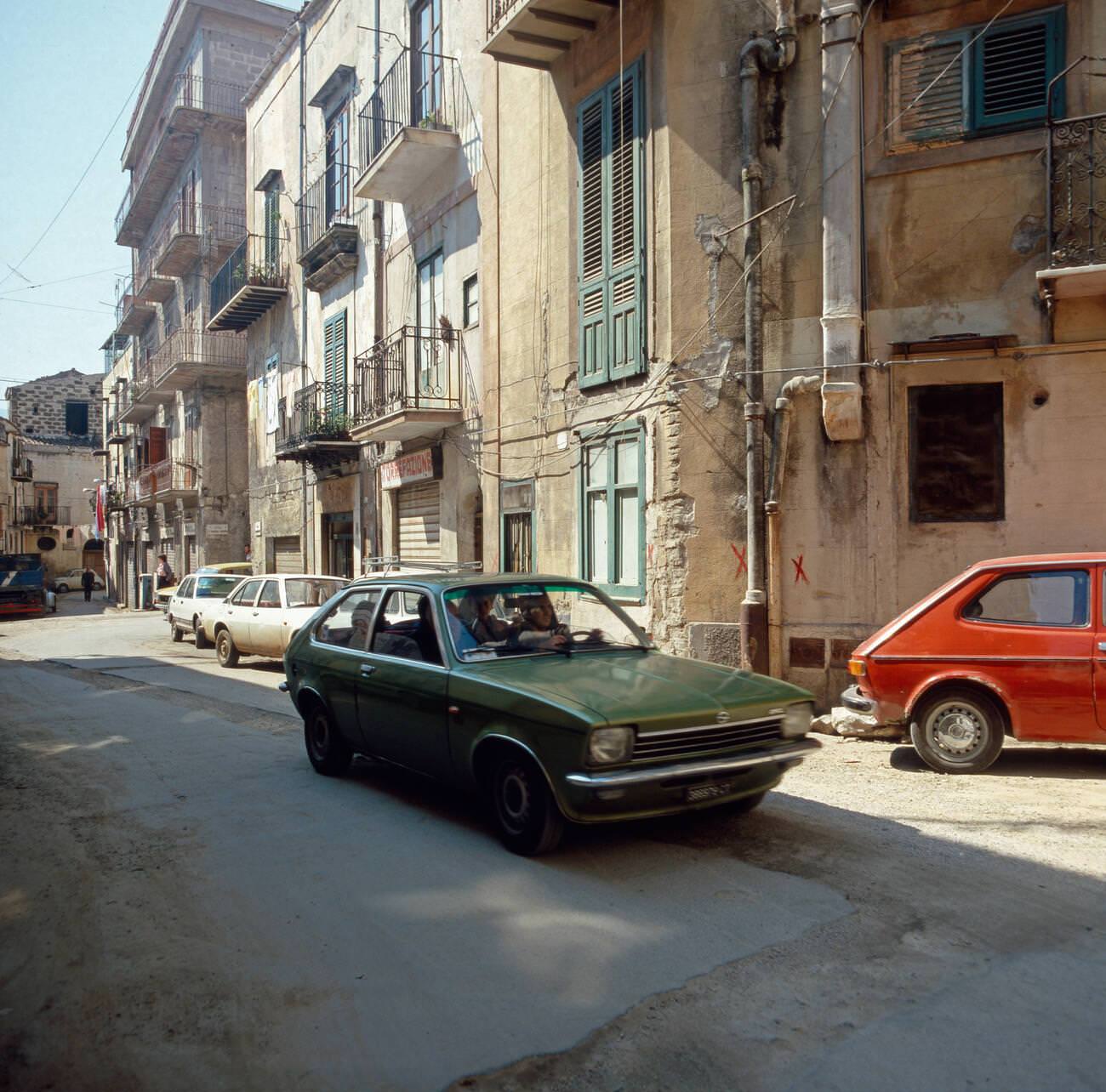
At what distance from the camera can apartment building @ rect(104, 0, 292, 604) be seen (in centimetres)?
3094

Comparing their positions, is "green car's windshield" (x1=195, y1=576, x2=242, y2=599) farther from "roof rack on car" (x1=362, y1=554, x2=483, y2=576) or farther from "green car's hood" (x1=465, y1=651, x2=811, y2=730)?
"green car's hood" (x1=465, y1=651, x2=811, y2=730)

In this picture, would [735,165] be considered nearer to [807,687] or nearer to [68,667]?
[807,687]

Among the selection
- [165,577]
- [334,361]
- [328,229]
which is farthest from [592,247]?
[165,577]

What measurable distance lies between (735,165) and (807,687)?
5580 millimetres

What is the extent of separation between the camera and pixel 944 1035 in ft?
10.8

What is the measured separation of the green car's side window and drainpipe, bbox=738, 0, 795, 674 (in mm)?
4617

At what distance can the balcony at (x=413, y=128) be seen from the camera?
16.2 metres

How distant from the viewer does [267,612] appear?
15.7m

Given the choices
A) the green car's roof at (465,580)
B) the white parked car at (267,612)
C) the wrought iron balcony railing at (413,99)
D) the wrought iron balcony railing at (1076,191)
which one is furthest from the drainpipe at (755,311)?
the wrought iron balcony railing at (413,99)

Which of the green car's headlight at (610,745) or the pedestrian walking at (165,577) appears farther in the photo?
the pedestrian walking at (165,577)

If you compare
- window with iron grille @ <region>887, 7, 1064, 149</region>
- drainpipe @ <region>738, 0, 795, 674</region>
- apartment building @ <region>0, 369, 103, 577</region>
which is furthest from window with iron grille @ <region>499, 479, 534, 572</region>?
apartment building @ <region>0, 369, 103, 577</region>

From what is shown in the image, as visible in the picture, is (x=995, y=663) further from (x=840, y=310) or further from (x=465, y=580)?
(x=840, y=310)

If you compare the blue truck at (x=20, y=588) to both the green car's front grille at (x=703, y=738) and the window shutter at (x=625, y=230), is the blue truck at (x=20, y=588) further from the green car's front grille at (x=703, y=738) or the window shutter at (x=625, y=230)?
the green car's front grille at (x=703, y=738)

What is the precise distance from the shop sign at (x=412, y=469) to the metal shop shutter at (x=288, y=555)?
20.5ft
